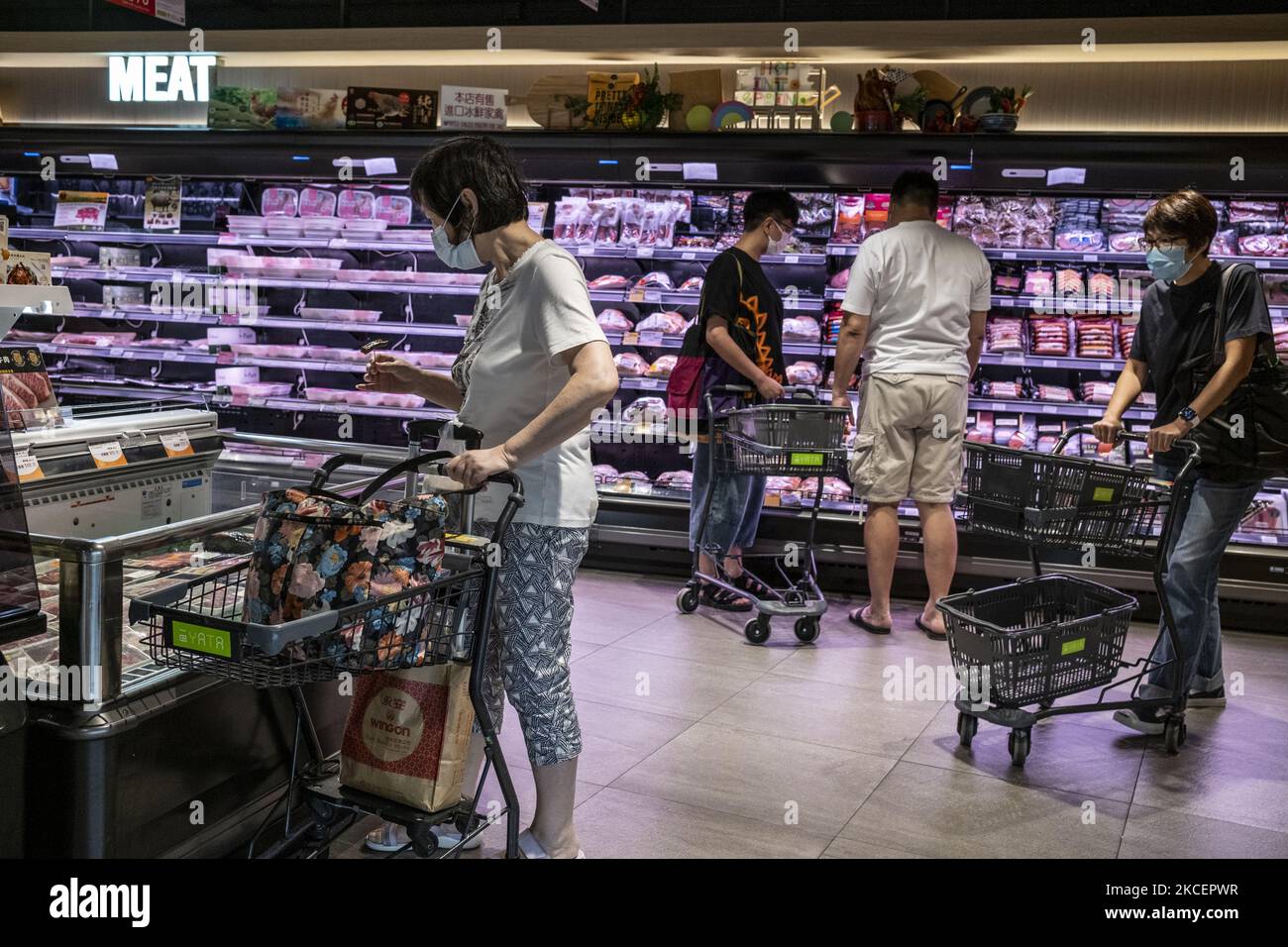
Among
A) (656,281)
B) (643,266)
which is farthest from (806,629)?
(643,266)

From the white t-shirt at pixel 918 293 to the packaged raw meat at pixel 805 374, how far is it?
4.27 feet

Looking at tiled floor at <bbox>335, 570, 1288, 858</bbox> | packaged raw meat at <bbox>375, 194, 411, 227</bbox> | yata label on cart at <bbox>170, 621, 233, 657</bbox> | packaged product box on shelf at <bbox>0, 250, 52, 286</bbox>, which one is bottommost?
tiled floor at <bbox>335, 570, 1288, 858</bbox>

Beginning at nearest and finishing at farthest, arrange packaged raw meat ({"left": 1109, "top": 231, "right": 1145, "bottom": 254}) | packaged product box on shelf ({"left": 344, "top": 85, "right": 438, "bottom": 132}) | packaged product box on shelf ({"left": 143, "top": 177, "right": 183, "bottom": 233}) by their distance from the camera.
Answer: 1. packaged raw meat ({"left": 1109, "top": 231, "right": 1145, "bottom": 254})
2. packaged product box on shelf ({"left": 344, "top": 85, "right": 438, "bottom": 132})
3. packaged product box on shelf ({"left": 143, "top": 177, "right": 183, "bottom": 233})

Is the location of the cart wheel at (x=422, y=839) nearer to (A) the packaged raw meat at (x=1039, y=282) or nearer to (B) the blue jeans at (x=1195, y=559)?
(B) the blue jeans at (x=1195, y=559)

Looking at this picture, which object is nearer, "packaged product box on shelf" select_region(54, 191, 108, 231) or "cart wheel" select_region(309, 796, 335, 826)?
"cart wheel" select_region(309, 796, 335, 826)

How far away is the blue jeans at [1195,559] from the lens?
4.03 meters

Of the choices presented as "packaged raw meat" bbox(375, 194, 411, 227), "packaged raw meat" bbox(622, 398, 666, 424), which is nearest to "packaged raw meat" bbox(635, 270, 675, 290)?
"packaged raw meat" bbox(622, 398, 666, 424)

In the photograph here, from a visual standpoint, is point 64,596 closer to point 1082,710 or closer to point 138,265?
point 1082,710

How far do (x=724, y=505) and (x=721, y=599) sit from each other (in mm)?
486

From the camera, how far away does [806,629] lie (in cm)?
514

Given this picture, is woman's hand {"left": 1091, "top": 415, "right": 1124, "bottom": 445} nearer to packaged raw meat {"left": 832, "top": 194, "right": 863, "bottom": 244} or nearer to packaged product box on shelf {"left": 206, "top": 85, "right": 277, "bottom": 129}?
packaged raw meat {"left": 832, "top": 194, "right": 863, "bottom": 244}

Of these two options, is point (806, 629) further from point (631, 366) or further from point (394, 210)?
point (394, 210)

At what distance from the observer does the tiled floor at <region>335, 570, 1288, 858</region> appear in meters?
3.21

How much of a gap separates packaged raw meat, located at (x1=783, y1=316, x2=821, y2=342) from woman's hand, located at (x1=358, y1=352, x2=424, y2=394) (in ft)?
12.6
